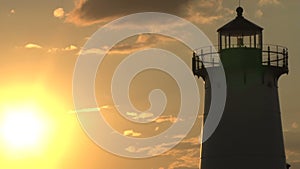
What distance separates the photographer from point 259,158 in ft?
144

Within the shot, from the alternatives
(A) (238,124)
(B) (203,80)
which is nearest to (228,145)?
(A) (238,124)

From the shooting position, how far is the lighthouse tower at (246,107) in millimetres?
44000

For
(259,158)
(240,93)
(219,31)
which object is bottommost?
(259,158)

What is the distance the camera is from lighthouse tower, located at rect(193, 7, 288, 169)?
44000 mm

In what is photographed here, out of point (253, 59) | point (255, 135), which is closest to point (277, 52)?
point (253, 59)

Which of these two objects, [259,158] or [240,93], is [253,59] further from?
[259,158]

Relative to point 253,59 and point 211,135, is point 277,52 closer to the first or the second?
point 253,59

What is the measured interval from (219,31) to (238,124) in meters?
4.69

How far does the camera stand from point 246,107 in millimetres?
44375

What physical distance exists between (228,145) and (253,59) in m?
4.22

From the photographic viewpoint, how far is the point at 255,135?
44000 mm

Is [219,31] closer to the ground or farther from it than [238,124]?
farther from it

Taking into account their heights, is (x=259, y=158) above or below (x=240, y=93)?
below

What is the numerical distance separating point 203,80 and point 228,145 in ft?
13.0
